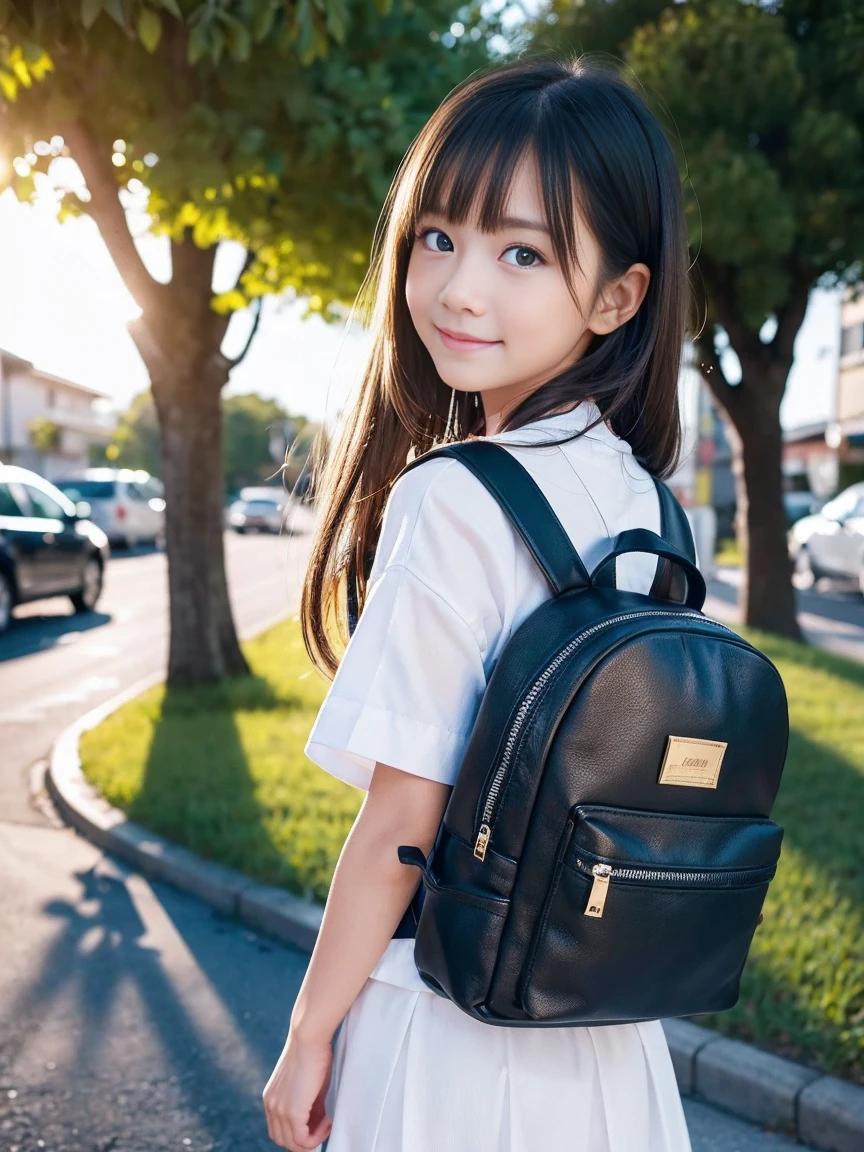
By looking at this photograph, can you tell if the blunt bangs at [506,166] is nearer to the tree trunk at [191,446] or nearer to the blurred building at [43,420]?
the tree trunk at [191,446]

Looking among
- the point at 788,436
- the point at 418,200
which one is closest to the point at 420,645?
the point at 418,200

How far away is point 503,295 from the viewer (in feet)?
4.22

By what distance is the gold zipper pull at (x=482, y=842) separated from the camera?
1124mm

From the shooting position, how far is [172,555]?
803 centimetres

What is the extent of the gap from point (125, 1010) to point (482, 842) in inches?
110

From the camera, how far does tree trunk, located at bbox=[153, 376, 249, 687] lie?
7.96 m

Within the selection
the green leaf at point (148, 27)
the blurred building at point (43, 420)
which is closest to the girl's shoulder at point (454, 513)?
the green leaf at point (148, 27)

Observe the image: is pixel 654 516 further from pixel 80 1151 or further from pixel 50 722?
pixel 50 722

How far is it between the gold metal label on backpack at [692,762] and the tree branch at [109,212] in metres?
5.97

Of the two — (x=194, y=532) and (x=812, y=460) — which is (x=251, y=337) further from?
(x=812, y=460)

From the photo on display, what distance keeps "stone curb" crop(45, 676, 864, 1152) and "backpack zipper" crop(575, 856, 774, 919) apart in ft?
6.43

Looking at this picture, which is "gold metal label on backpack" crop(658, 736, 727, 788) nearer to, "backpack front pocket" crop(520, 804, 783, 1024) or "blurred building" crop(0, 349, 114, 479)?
"backpack front pocket" crop(520, 804, 783, 1024)

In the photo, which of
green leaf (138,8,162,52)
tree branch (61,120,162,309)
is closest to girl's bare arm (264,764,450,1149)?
green leaf (138,8,162,52)

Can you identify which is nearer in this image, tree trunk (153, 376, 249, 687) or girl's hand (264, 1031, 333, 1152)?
girl's hand (264, 1031, 333, 1152)
